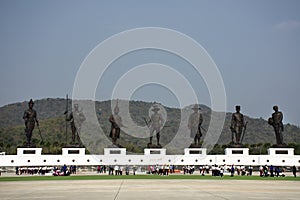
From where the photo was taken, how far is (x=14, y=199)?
18750 millimetres

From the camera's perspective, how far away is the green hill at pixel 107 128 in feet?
319

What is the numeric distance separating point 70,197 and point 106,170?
31.2 meters

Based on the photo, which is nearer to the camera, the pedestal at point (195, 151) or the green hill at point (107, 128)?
the pedestal at point (195, 151)

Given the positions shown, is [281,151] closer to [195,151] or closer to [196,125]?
[195,151]

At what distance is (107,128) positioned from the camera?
365 feet

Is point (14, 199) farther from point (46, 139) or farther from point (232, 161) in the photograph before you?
point (46, 139)

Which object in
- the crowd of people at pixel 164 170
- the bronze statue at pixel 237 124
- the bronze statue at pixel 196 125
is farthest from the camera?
the bronze statue at pixel 196 125

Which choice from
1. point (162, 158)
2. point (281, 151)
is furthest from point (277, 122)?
point (162, 158)

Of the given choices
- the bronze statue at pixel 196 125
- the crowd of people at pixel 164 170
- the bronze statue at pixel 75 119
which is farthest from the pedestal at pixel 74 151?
the bronze statue at pixel 196 125

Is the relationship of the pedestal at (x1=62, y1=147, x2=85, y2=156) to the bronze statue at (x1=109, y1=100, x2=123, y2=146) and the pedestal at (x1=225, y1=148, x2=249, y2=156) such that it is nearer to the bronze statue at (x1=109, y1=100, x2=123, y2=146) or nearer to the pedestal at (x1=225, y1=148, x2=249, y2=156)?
the bronze statue at (x1=109, y1=100, x2=123, y2=146)

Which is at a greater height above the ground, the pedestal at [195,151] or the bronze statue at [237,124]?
the bronze statue at [237,124]

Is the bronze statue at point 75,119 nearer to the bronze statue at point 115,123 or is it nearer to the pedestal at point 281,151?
the bronze statue at point 115,123

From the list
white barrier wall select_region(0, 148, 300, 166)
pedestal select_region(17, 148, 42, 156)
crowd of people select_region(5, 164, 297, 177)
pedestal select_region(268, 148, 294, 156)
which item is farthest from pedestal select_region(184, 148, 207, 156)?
pedestal select_region(17, 148, 42, 156)

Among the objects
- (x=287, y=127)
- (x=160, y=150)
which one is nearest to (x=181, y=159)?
Result: (x=160, y=150)
